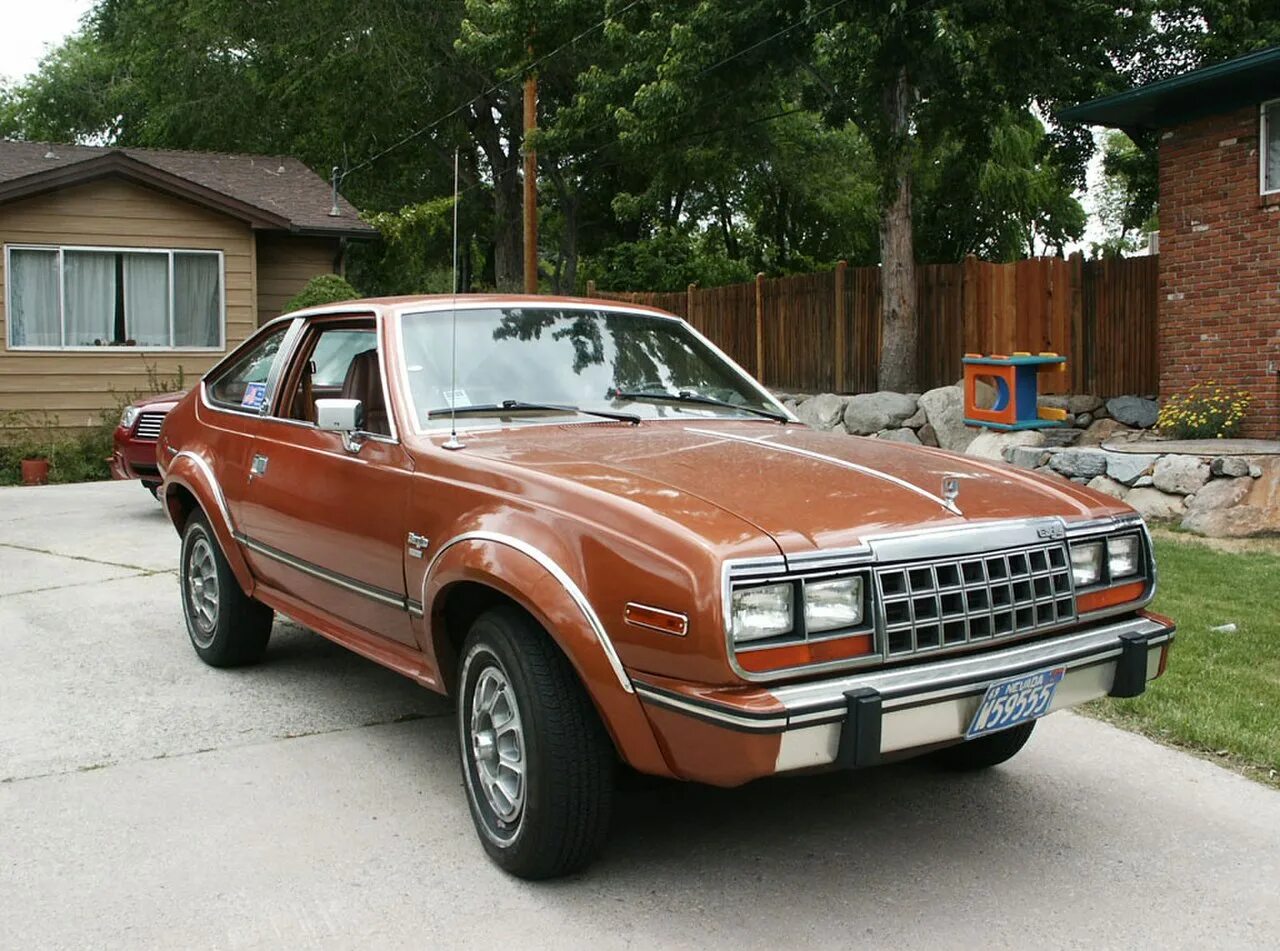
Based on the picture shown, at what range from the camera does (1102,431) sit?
44.5 feet

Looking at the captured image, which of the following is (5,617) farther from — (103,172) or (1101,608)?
(103,172)

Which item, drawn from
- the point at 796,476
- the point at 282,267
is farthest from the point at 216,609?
the point at 282,267

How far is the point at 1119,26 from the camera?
15.8m

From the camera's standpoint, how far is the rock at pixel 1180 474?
11.0 m

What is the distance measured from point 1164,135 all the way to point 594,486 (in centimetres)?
1213

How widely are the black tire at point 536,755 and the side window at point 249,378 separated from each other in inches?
94.8

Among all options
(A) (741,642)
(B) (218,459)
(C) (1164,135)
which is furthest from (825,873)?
(C) (1164,135)

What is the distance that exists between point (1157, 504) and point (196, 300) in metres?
12.6

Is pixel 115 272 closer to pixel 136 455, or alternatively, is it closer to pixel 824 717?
pixel 136 455

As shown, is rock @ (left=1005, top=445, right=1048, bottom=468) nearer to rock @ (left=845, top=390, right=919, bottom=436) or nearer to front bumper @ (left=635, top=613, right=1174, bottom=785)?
rock @ (left=845, top=390, right=919, bottom=436)

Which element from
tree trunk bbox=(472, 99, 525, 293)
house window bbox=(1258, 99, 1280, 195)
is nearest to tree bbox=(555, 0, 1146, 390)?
house window bbox=(1258, 99, 1280, 195)

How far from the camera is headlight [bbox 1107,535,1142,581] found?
3.79 meters

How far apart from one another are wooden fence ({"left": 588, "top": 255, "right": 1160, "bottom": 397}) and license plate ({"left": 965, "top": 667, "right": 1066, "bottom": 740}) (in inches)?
442

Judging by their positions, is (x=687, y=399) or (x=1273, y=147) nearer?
(x=687, y=399)
